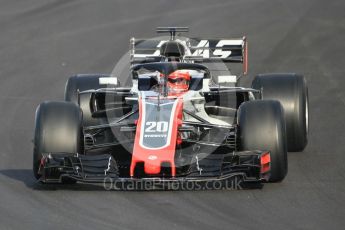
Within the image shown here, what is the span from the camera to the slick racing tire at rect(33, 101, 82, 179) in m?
13.1

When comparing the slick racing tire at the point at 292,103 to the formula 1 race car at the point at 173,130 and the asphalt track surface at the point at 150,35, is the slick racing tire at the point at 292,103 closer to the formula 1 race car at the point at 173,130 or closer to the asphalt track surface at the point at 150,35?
the formula 1 race car at the point at 173,130

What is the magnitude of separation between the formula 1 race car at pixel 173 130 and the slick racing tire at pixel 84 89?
0.07ft

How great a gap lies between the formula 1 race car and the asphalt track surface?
0.29m

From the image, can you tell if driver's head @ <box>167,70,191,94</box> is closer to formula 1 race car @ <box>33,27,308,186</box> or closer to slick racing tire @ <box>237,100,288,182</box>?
formula 1 race car @ <box>33,27,308,186</box>

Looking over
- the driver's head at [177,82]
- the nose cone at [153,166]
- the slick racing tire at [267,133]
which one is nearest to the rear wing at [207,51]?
the driver's head at [177,82]

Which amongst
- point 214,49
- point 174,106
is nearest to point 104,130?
point 174,106

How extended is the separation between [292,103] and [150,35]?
33.3 feet

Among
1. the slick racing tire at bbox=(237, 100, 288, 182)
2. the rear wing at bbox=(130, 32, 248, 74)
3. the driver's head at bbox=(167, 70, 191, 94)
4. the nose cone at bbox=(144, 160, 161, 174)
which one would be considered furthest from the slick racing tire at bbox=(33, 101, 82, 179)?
the rear wing at bbox=(130, 32, 248, 74)

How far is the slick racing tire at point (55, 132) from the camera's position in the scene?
13078mm

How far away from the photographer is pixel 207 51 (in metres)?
17.5

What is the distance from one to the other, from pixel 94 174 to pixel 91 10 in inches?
629

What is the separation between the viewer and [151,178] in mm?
12500

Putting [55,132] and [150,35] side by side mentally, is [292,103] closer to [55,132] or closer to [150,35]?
[55,132]

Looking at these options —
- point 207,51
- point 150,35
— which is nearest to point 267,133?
point 207,51
